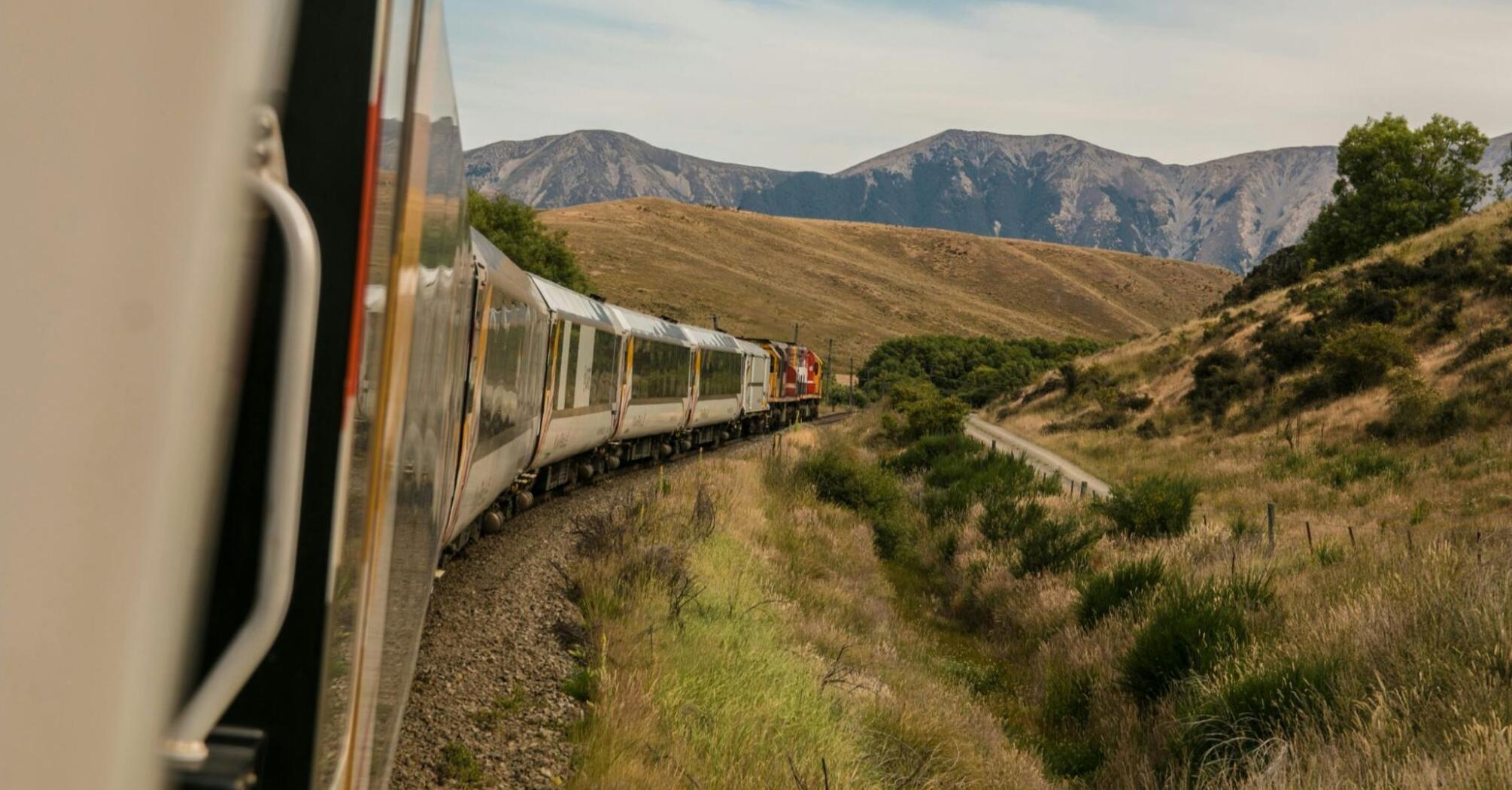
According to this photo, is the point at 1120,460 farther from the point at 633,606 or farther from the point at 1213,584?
the point at 633,606

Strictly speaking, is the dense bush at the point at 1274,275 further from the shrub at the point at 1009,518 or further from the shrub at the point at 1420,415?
the shrub at the point at 1009,518

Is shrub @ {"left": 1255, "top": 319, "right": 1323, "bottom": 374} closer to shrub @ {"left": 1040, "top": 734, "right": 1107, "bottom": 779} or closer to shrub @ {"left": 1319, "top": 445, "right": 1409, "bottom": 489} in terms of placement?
shrub @ {"left": 1319, "top": 445, "right": 1409, "bottom": 489}

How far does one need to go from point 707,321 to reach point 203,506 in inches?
4325

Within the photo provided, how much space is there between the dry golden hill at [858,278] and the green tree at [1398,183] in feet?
174

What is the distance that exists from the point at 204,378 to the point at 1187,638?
35.3 ft

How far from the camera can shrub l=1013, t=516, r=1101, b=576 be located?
56.1ft

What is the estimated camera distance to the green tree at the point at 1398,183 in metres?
66.8

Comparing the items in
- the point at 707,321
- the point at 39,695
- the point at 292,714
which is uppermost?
the point at 39,695

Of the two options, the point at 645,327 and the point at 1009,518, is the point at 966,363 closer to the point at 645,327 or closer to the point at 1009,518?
the point at 1009,518

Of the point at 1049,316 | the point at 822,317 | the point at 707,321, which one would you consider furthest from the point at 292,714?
the point at 1049,316

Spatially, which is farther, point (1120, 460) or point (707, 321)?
point (707, 321)

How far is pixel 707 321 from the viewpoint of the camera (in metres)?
111

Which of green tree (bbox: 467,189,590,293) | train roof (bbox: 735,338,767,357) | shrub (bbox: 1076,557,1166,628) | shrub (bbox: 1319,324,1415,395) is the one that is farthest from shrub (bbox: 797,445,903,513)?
→ green tree (bbox: 467,189,590,293)

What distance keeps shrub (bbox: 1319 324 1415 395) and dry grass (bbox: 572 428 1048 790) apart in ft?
78.4
